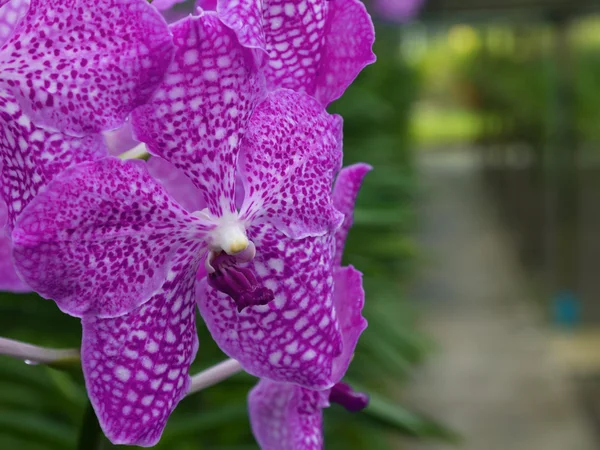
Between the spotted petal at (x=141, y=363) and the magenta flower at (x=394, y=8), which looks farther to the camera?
the magenta flower at (x=394, y=8)

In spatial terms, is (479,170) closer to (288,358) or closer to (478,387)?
(478,387)

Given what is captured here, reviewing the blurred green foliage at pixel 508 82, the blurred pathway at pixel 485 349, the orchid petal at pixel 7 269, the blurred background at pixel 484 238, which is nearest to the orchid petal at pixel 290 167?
the orchid petal at pixel 7 269

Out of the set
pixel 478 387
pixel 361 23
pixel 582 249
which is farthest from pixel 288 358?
pixel 582 249

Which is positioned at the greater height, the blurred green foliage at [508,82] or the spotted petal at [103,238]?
the spotted petal at [103,238]

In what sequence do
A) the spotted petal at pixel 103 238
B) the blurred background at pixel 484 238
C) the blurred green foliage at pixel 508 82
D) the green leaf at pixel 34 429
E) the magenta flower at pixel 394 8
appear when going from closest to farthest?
the spotted petal at pixel 103 238 < the green leaf at pixel 34 429 < the blurred background at pixel 484 238 < the magenta flower at pixel 394 8 < the blurred green foliage at pixel 508 82

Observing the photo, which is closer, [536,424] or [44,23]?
[44,23]

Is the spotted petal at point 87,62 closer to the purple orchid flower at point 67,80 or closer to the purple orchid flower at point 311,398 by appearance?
the purple orchid flower at point 67,80

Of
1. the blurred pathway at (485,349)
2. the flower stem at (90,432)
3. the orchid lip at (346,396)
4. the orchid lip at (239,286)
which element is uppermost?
the orchid lip at (239,286)
